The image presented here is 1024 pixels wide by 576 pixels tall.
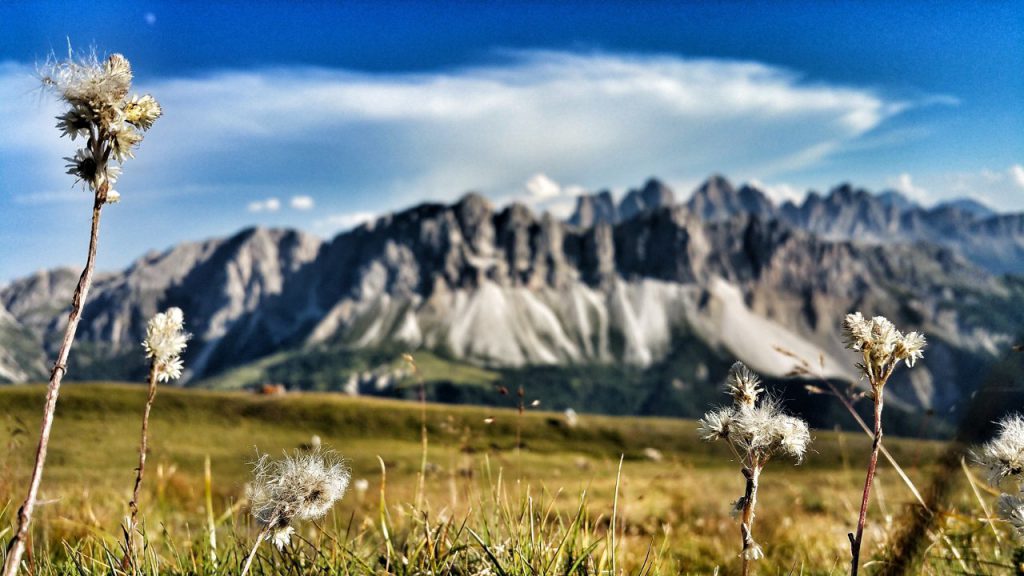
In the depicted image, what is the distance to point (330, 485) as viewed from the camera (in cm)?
281

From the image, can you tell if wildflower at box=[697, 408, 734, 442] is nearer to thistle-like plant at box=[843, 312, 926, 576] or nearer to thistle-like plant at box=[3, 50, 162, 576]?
thistle-like plant at box=[843, 312, 926, 576]

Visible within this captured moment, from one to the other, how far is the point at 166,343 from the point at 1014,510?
3654 mm

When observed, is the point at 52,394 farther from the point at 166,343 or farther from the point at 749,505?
the point at 749,505

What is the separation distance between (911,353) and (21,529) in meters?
3.04

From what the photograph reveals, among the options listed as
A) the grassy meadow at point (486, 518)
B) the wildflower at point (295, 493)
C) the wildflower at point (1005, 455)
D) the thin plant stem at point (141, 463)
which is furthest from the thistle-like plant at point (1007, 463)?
the thin plant stem at point (141, 463)

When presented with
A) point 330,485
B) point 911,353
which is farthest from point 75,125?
point 911,353

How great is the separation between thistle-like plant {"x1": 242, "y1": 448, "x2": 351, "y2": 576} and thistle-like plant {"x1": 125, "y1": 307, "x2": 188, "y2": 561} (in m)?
0.52

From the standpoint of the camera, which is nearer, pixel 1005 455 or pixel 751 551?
Result: pixel 751 551

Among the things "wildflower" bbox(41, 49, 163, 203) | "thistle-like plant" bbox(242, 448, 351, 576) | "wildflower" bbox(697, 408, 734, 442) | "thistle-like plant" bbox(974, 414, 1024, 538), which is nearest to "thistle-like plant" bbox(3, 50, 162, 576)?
"wildflower" bbox(41, 49, 163, 203)

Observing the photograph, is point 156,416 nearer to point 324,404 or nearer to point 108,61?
point 324,404

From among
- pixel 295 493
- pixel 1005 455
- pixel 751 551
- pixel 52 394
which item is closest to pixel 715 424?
pixel 751 551

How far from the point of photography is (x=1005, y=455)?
9.00 feet

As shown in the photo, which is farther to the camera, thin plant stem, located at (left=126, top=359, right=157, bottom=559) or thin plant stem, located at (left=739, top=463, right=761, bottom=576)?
thin plant stem, located at (left=126, top=359, right=157, bottom=559)

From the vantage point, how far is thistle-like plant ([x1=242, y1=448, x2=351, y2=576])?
2752mm
